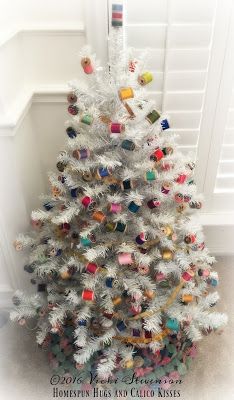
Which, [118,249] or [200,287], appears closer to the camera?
[118,249]

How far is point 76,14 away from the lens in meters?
1.24

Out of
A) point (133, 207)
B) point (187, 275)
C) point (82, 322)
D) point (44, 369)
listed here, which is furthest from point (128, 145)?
point (44, 369)

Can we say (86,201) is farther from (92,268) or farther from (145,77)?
(145,77)

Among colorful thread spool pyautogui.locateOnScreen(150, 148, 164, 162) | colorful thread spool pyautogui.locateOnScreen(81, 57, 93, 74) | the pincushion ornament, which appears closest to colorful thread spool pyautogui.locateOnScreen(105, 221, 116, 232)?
the pincushion ornament

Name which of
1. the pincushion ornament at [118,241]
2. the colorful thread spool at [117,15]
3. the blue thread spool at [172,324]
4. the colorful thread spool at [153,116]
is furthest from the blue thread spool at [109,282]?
the colorful thread spool at [117,15]

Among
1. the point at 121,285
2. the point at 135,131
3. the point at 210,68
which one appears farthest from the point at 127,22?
the point at 121,285

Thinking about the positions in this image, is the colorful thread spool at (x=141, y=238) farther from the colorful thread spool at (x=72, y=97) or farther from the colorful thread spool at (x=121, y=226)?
the colorful thread spool at (x=72, y=97)

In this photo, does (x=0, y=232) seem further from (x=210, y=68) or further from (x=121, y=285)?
(x=210, y=68)

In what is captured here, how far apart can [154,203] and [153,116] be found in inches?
10.1

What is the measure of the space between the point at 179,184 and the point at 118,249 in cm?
29

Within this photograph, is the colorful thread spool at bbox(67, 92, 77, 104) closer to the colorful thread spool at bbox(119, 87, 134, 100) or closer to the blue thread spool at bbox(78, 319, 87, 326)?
the colorful thread spool at bbox(119, 87, 134, 100)

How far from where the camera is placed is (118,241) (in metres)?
1.13

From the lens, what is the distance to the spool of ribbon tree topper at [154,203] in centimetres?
109

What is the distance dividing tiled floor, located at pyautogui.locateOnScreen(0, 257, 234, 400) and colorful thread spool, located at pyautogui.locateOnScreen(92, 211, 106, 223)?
0.74 meters
